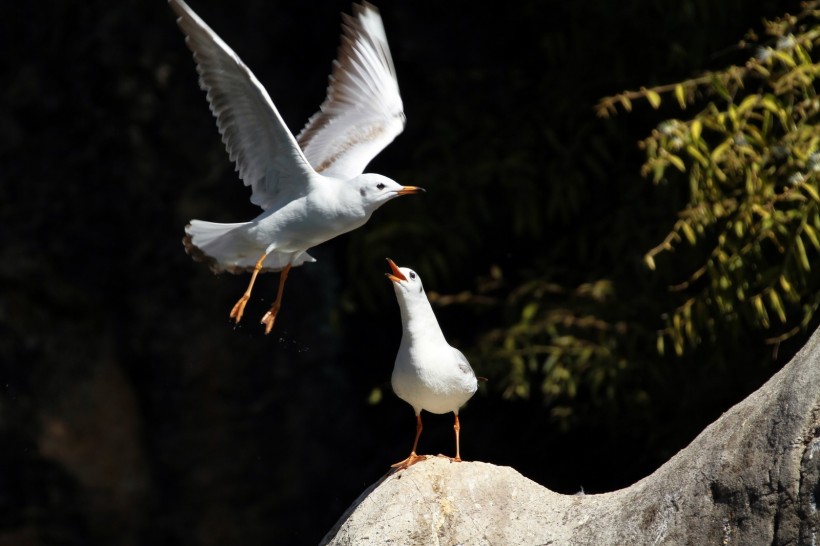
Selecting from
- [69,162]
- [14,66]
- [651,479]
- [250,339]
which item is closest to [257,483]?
[250,339]

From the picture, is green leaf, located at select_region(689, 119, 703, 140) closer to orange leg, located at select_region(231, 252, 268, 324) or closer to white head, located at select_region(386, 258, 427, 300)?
white head, located at select_region(386, 258, 427, 300)

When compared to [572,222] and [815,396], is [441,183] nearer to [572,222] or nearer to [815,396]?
[572,222]

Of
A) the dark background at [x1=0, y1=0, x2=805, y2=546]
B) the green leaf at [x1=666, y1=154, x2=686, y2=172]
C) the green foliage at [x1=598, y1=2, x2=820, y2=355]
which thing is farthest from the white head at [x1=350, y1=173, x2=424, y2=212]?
the dark background at [x1=0, y1=0, x2=805, y2=546]

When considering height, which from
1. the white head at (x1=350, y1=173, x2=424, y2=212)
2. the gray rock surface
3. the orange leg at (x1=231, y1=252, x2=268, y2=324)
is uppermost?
the white head at (x1=350, y1=173, x2=424, y2=212)

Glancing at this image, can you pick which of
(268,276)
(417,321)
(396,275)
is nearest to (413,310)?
(417,321)

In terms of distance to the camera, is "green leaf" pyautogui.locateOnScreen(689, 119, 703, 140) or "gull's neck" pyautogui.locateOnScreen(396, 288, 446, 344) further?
"green leaf" pyautogui.locateOnScreen(689, 119, 703, 140)

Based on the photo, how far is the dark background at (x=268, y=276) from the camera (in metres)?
6.19

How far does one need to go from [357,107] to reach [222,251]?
788mm

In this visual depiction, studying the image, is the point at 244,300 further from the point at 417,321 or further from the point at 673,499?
the point at 673,499

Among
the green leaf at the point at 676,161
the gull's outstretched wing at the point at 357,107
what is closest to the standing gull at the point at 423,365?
the gull's outstretched wing at the point at 357,107

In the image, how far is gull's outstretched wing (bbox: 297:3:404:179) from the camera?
4621mm

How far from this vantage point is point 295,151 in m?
4.14

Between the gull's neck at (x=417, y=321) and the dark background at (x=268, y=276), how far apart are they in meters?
1.84

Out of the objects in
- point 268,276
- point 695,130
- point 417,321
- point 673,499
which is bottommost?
point 673,499
